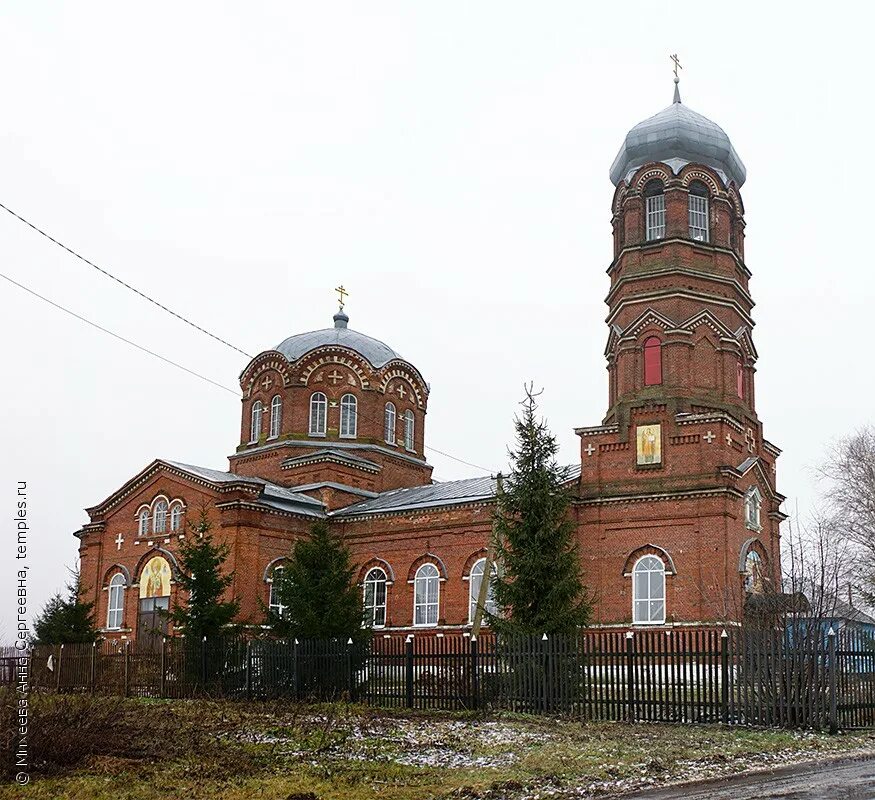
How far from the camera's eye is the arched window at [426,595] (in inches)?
→ 1227

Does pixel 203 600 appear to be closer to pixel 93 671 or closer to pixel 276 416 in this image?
pixel 93 671

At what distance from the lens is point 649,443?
1105 inches

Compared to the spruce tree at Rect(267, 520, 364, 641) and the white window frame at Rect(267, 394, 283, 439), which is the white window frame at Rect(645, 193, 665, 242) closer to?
the spruce tree at Rect(267, 520, 364, 641)

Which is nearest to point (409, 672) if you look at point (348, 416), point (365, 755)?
point (365, 755)

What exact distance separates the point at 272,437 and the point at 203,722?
75.3ft

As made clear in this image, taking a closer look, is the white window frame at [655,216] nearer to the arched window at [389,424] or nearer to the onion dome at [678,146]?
the onion dome at [678,146]

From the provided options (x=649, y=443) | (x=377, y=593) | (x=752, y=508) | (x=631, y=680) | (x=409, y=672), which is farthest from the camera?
(x=377, y=593)

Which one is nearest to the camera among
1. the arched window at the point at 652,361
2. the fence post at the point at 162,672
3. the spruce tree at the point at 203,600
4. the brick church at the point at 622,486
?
the fence post at the point at 162,672

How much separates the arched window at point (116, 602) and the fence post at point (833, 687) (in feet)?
81.7

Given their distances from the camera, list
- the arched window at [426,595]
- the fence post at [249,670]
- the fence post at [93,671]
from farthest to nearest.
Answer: the arched window at [426,595], the fence post at [93,671], the fence post at [249,670]

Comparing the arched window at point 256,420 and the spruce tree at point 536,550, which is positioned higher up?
the arched window at point 256,420

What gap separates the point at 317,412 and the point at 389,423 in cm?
270

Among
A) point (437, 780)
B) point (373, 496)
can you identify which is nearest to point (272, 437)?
point (373, 496)

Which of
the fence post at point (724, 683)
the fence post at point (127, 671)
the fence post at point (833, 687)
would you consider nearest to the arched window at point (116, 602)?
the fence post at point (127, 671)
